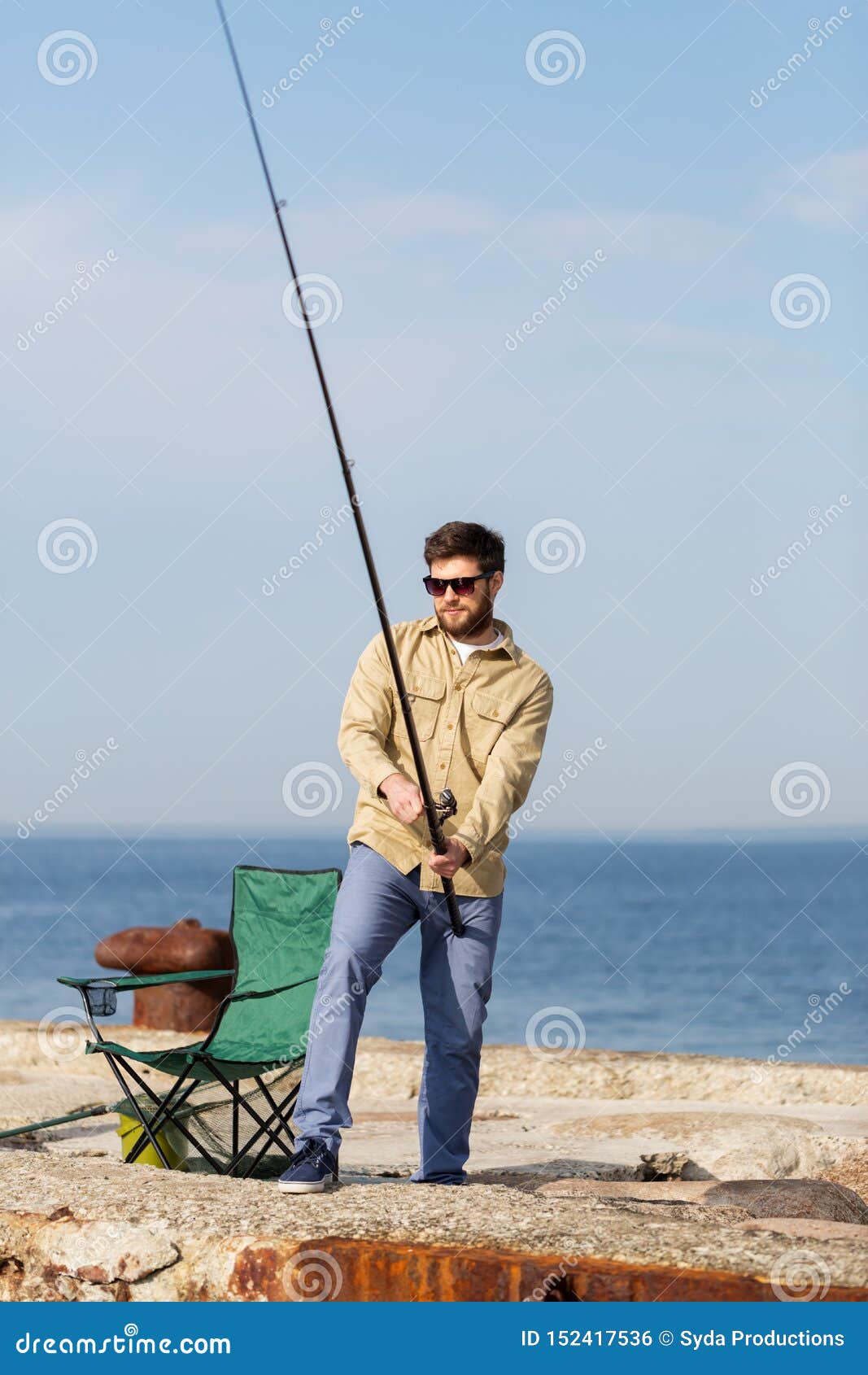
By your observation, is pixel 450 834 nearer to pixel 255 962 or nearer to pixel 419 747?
pixel 419 747

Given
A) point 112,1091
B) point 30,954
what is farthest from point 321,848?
point 112,1091

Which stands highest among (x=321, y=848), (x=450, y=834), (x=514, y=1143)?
(x=321, y=848)

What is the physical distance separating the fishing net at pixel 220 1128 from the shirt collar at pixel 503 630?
1.47 meters

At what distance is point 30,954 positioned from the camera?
155 ft

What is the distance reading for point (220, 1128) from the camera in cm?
521

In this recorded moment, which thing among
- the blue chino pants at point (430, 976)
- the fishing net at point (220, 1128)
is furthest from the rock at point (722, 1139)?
the fishing net at point (220, 1128)

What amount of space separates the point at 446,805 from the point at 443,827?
199 mm

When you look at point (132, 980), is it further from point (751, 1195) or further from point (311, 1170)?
point (751, 1195)

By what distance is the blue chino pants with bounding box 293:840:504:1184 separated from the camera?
4402 mm

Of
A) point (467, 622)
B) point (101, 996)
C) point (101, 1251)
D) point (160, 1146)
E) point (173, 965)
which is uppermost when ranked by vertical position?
point (467, 622)

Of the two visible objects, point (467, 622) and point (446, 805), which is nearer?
point (446, 805)

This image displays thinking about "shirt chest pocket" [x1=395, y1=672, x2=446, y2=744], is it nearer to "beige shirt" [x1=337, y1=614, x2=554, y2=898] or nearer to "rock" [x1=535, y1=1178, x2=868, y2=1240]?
"beige shirt" [x1=337, y1=614, x2=554, y2=898]

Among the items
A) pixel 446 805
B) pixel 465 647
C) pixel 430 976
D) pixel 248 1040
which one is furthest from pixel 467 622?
pixel 248 1040

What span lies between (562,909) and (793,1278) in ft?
187
